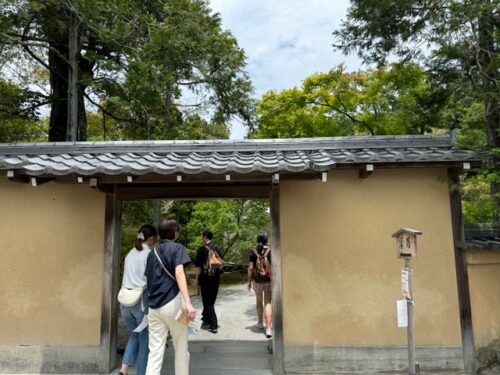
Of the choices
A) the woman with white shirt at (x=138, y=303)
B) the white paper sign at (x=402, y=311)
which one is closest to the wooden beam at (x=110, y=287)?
the woman with white shirt at (x=138, y=303)

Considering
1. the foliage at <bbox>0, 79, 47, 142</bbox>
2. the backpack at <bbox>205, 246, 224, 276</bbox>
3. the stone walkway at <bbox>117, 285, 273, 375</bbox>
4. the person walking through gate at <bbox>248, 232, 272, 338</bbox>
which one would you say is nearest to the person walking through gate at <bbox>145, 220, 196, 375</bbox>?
the stone walkway at <bbox>117, 285, 273, 375</bbox>

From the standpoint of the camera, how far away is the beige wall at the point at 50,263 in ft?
18.1

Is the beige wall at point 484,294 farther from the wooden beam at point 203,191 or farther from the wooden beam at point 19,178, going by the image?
the wooden beam at point 19,178

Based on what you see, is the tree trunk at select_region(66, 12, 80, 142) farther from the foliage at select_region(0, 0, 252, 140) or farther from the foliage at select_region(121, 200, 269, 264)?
the foliage at select_region(121, 200, 269, 264)

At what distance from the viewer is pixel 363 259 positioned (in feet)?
18.2

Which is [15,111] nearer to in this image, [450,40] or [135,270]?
[135,270]

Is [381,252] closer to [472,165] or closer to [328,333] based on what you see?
[328,333]

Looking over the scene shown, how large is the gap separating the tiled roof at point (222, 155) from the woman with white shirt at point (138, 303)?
948mm

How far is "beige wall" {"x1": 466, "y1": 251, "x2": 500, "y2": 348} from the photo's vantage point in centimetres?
538

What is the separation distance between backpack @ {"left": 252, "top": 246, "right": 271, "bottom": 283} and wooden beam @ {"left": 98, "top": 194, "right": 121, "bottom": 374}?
2.56m

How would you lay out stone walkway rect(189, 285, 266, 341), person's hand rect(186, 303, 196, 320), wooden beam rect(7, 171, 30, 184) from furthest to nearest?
stone walkway rect(189, 285, 266, 341), wooden beam rect(7, 171, 30, 184), person's hand rect(186, 303, 196, 320)

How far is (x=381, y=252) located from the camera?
5.56 m

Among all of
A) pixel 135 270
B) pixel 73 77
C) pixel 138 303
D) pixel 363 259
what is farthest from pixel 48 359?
pixel 73 77

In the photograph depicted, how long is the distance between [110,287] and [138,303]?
38.9 inches
